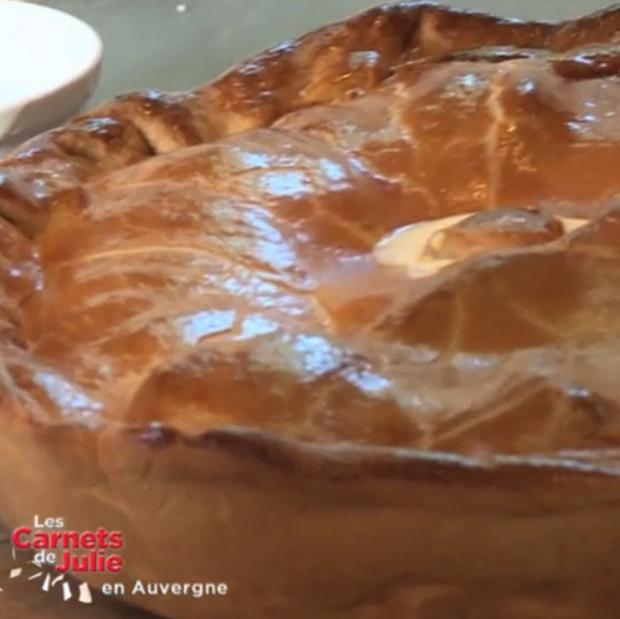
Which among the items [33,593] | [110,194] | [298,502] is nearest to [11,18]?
[110,194]

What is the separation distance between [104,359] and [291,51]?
1.37 feet

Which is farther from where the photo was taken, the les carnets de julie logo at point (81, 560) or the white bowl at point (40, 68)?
the white bowl at point (40, 68)

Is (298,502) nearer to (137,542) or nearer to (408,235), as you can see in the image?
(137,542)

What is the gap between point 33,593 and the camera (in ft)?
2.06

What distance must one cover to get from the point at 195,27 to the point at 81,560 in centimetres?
127

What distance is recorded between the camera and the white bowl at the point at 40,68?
1.05 metres

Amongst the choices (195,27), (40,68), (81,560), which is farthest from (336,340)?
(195,27)

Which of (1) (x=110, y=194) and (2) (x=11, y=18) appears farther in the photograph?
(2) (x=11, y=18)

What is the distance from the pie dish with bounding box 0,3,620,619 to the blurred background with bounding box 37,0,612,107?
2.10 feet

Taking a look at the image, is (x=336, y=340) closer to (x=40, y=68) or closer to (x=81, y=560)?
(x=81, y=560)

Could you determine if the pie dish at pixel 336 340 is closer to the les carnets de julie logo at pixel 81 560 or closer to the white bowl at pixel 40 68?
the les carnets de julie logo at pixel 81 560

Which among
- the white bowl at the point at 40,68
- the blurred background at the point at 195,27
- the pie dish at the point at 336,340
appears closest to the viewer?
the pie dish at the point at 336,340

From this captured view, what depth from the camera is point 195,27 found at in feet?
5.72

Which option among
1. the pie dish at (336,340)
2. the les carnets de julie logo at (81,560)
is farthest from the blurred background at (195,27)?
the les carnets de julie logo at (81,560)
